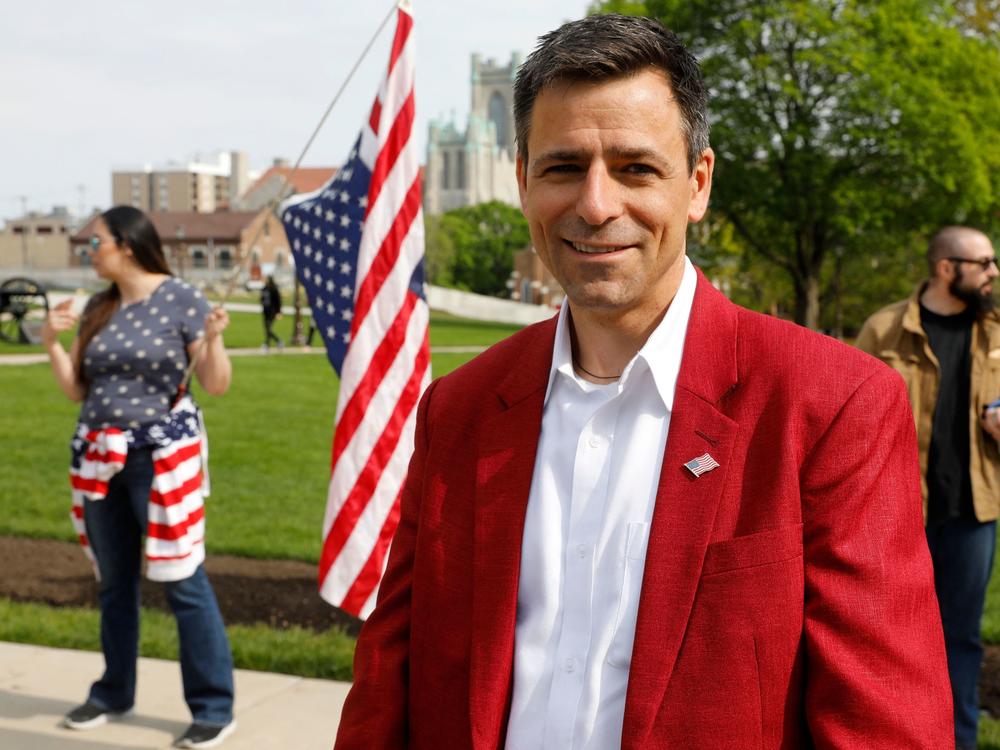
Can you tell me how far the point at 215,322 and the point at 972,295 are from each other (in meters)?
3.09

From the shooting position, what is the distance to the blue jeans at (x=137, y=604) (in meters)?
5.01

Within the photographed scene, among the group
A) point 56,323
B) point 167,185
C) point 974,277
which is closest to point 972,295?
point 974,277

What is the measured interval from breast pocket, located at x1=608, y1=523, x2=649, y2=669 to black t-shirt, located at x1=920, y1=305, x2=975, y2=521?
3416 mm

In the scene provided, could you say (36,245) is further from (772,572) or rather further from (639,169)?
(772,572)

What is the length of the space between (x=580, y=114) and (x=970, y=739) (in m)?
4.02

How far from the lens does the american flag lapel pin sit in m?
1.91

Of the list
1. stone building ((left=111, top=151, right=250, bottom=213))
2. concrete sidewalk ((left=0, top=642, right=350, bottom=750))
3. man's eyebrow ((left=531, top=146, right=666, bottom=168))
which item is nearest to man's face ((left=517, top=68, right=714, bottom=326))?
man's eyebrow ((left=531, top=146, right=666, bottom=168))

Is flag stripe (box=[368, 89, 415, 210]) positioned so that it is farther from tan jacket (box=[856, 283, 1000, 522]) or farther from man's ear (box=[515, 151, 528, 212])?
man's ear (box=[515, 151, 528, 212])

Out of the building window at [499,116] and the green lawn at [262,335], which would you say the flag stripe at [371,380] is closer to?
the green lawn at [262,335]

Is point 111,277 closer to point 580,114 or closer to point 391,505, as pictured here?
point 391,505

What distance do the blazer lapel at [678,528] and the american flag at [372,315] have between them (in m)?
3.28

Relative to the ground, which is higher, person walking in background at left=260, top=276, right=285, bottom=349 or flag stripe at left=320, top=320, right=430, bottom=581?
flag stripe at left=320, top=320, right=430, bottom=581

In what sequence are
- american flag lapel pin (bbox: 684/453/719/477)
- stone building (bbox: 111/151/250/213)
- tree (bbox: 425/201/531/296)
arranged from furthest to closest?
stone building (bbox: 111/151/250/213) → tree (bbox: 425/201/531/296) → american flag lapel pin (bbox: 684/453/719/477)

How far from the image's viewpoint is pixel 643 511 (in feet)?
6.47
